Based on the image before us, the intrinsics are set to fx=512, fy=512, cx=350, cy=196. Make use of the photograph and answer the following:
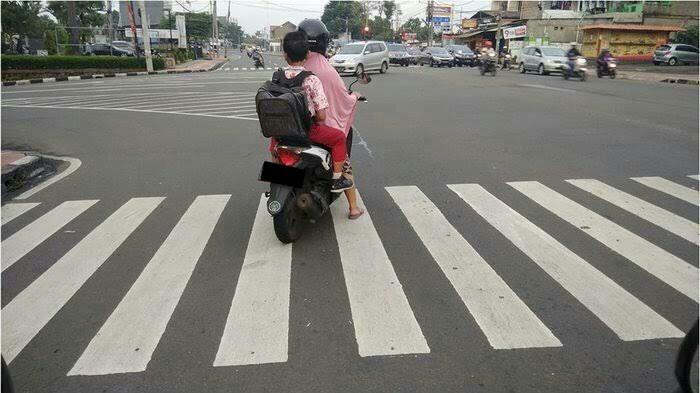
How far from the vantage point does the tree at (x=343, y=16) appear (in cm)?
9600

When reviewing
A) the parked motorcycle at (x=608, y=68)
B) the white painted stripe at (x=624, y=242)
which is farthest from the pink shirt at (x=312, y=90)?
the parked motorcycle at (x=608, y=68)

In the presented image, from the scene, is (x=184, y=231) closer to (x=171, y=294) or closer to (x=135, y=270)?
(x=135, y=270)

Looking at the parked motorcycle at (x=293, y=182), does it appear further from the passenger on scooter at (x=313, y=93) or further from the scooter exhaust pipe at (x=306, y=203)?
the passenger on scooter at (x=313, y=93)

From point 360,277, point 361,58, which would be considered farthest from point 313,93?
point 361,58

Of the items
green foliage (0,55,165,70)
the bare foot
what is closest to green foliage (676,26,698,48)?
green foliage (0,55,165,70)

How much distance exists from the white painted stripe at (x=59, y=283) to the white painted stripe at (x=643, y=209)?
15.2 ft

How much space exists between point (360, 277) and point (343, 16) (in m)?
107

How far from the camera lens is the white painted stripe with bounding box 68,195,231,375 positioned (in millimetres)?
2613

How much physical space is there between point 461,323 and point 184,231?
104 inches

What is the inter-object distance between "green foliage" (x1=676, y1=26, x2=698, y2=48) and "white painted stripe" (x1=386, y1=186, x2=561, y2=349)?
35753mm

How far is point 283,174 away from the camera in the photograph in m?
4.00

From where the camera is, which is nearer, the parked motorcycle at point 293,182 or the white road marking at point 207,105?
the parked motorcycle at point 293,182

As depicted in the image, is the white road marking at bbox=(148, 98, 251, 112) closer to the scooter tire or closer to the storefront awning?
the scooter tire

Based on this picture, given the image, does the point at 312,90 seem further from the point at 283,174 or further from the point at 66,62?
the point at 66,62
